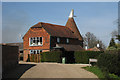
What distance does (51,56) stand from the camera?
112 ft

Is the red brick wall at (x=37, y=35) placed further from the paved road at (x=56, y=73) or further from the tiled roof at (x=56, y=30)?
the paved road at (x=56, y=73)

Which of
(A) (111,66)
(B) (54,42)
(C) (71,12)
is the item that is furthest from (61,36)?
(A) (111,66)

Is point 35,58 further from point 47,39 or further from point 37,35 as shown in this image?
point 37,35

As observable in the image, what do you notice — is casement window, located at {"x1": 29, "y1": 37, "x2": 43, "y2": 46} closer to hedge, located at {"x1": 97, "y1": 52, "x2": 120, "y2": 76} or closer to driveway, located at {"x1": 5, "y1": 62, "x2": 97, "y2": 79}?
driveway, located at {"x1": 5, "y1": 62, "x2": 97, "y2": 79}

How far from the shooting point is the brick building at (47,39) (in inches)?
1553

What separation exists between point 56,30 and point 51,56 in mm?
10488

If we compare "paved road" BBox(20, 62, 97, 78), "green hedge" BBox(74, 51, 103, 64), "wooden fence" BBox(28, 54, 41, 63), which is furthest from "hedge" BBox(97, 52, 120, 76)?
"wooden fence" BBox(28, 54, 41, 63)

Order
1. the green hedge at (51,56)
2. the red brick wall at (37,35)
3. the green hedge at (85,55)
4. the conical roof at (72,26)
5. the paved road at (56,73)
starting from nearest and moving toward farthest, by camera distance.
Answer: the paved road at (56,73)
the green hedge at (85,55)
the green hedge at (51,56)
the red brick wall at (37,35)
the conical roof at (72,26)

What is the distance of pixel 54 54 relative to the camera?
3359 centimetres

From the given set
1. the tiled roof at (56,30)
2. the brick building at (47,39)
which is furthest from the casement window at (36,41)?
the tiled roof at (56,30)

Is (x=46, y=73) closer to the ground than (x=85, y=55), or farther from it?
closer to the ground

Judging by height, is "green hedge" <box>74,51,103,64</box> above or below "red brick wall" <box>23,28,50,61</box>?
below

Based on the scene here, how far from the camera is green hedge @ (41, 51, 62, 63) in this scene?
3306 centimetres

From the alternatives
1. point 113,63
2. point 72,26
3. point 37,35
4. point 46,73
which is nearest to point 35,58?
point 37,35
